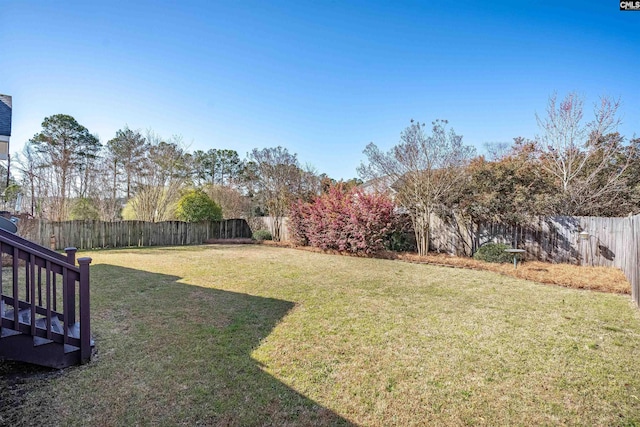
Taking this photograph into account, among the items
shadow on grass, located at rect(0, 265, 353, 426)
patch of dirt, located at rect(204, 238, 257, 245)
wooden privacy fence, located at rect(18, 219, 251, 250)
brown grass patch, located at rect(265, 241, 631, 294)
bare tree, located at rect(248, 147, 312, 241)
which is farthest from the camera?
bare tree, located at rect(248, 147, 312, 241)

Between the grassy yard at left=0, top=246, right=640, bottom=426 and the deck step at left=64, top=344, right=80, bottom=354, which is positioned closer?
the grassy yard at left=0, top=246, right=640, bottom=426

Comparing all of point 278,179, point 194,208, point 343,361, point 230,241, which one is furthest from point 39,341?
point 278,179

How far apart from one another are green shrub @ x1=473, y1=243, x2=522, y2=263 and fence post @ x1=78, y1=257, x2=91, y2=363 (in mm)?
9763

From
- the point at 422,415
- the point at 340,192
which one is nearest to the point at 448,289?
the point at 422,415

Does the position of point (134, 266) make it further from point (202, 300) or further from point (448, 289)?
point (448, 289)

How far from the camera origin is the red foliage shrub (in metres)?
10.4

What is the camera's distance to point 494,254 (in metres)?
8.95

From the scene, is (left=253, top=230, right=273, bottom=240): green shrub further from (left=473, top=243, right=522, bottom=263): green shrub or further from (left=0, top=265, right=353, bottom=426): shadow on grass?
(left=0, top=265, right=353, bottom=426): shadow on grass

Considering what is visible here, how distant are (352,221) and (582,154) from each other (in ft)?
28.6

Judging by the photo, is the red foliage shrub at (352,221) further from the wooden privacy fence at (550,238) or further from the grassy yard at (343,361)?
the grassy yard at (343,361)

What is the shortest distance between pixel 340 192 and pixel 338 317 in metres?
8.19

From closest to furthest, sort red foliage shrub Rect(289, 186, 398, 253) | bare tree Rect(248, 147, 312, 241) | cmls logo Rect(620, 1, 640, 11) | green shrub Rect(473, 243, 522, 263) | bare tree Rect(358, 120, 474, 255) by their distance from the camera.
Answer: cmls logo Rect(620, 1, 640, 11), green shrub Rect(473, 243, 522, 263), bare tree Rect(358, 120, 474, 255), red foliage shrub Rect(289, 186, 398, 253), bare tree Rect(248, 147, 312, 241)

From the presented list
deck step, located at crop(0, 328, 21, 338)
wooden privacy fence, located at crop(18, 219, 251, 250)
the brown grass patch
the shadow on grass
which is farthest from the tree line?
deck step, located at crop(0, 328, 21, 338)

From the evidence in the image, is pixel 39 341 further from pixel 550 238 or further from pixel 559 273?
pixel 550 238
